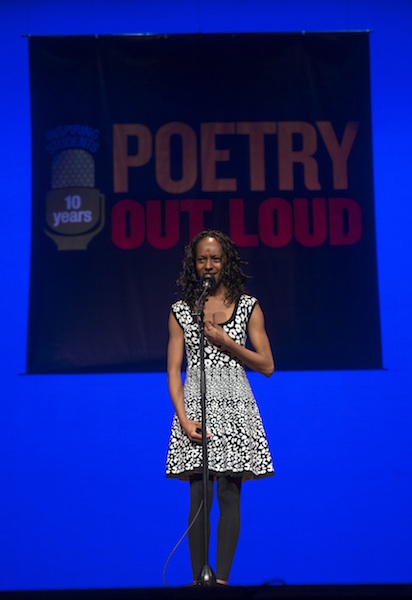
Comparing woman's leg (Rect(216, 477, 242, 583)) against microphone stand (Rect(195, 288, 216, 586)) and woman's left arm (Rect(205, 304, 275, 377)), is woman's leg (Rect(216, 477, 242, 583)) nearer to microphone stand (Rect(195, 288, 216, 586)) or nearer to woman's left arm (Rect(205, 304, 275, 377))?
microphone stand (Rect(195, 288, 216, 586))

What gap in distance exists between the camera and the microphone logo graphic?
177 inches

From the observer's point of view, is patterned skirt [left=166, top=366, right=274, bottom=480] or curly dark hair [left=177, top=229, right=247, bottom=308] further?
curly dark hair [left=177, top=229, right=247, bottom=308]

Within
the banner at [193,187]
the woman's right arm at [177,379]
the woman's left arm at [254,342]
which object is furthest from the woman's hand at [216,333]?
the banner at [193,187]

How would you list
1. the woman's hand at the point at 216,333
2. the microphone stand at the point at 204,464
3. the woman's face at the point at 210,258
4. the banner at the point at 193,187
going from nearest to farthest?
1. the microphone stand at the point at 204,464
2. the woman's hand at the point at 216,333
3. the woman's face at the point at 210,258
4. the banner at the point at 193,187

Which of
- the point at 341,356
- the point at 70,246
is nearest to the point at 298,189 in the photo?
the point at 341,356

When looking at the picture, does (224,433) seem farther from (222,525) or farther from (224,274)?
(224,274)

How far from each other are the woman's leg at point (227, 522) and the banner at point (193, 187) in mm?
1361

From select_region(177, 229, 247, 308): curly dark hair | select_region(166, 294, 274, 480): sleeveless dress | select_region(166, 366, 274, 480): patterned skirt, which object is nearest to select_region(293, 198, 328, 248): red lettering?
select_region(177, 229, 247, 308): curly dark hair

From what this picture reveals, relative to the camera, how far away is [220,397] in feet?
10.3

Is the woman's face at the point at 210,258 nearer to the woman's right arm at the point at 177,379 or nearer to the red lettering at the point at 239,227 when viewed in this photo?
the woman's right arm at the point at 177,379

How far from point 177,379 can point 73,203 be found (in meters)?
1.66

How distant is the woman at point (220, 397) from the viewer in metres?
3.09

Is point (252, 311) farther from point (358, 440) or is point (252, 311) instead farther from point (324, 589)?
point (324, 589)

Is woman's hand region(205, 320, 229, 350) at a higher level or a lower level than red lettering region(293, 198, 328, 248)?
lower
